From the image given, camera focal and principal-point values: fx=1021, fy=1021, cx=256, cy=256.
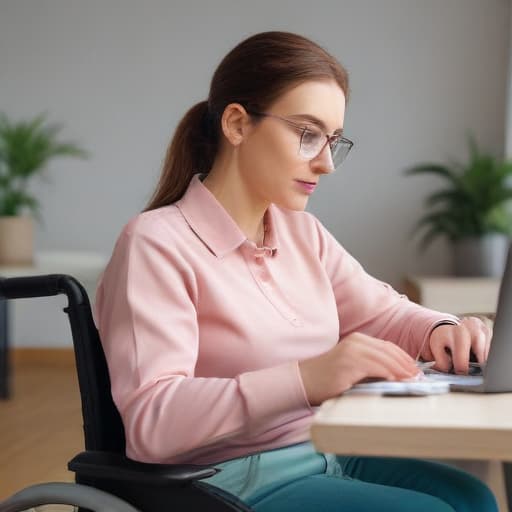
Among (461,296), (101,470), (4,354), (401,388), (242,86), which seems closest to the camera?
(401,388)

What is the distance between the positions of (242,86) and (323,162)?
0.18 m

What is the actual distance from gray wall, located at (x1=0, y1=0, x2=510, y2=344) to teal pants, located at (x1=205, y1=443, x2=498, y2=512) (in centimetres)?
441

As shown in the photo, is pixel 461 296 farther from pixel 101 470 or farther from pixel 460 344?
pixel 101 470

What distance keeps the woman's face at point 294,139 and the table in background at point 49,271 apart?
10.7 feet

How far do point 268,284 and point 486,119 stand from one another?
4.45 m

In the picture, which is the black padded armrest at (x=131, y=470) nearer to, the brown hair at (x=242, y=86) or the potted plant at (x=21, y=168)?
the brown hair at (x=242, y=86)

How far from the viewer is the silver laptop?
108 centimetres

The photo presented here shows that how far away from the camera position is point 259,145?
1387 mm

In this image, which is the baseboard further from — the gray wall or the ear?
the ear

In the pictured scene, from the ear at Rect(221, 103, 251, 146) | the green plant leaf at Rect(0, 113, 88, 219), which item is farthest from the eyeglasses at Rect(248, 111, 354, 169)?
the green plant leaf at Rect(0, 113, 88, 219)

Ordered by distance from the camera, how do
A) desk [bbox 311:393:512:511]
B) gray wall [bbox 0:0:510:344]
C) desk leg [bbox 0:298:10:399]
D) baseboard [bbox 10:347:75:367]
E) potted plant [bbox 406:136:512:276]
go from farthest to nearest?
baseboard [bbox 10:347:75:367]
gray wall [bbox 0:0:510:344]
desk leg [bbox 0:298:10:399]
potted plant [bbox 406:136:512:276]
desk [bbox 311:393:512:511]

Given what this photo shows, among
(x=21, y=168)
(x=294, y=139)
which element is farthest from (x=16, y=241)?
(x=294, y=139)

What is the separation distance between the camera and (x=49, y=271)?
4.66 m

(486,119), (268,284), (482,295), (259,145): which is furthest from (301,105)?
(486,119)
